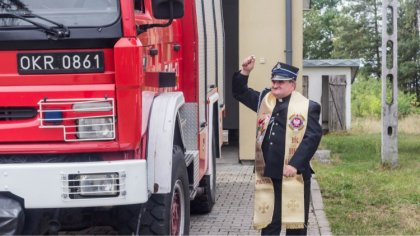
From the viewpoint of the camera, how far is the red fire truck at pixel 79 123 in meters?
4.68

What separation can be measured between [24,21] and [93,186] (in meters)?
1.23

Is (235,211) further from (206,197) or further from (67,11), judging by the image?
(67,11)

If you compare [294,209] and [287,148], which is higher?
[287,148]

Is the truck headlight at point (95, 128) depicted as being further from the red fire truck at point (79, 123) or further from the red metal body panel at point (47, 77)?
the red metal body panel at point (47, 77)

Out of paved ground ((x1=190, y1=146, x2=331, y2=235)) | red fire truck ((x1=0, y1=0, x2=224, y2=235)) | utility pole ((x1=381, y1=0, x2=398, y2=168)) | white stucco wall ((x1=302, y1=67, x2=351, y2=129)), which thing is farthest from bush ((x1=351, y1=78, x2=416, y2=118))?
red fire truck ((x1=0, y1=0, x2=224, y2=235))

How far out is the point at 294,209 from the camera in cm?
576

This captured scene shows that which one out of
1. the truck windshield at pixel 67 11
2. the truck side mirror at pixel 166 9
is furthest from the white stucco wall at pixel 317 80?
the truck windshield at pixel 67 11

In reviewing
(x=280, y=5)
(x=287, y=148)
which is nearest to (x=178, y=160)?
(x=287, y=148)

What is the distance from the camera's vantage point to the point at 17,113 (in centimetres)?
489

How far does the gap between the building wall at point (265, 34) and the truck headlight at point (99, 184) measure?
26.5ft

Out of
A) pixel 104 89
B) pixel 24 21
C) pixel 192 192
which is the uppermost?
pixel 24 21

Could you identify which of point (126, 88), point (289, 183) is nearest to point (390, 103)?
point (289, 183)

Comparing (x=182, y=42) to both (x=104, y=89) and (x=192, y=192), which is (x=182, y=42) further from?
(x=104, y=89)

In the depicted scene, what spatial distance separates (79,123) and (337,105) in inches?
728
